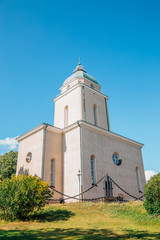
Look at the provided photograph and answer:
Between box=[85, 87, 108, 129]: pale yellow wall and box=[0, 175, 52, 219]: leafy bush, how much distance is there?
39.2 ft

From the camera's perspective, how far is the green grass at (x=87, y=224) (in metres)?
7.11

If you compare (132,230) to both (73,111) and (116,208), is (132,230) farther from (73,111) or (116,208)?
(73,111)

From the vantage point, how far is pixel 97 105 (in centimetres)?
2373

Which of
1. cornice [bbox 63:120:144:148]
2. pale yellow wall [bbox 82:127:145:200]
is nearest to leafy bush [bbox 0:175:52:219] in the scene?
pale yellow wall [bbox 82:127:145:200]

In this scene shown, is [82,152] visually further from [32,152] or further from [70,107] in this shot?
[70,107]

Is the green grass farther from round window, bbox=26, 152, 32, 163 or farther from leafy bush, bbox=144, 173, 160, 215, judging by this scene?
round window, bbox=26, 152, 32, 163

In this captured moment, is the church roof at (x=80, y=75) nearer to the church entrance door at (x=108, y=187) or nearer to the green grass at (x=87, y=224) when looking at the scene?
the church entrance door at (x=108, y=187)

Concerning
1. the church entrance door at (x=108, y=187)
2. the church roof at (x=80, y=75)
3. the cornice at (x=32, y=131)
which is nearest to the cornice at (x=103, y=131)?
the cornice at (x=32, y=131)

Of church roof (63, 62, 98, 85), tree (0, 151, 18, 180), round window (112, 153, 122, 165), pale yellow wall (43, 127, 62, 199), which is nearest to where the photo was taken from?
pale yellow wall (43, 127, 62, 199)

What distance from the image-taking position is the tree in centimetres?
2961

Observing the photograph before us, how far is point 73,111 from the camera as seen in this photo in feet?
73.1

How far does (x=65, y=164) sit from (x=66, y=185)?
1857 mm

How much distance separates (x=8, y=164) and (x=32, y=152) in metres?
12.3

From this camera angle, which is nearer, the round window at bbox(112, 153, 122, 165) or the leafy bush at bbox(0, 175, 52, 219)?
the leafy bush at bbox(0, 175, 52, 219)
